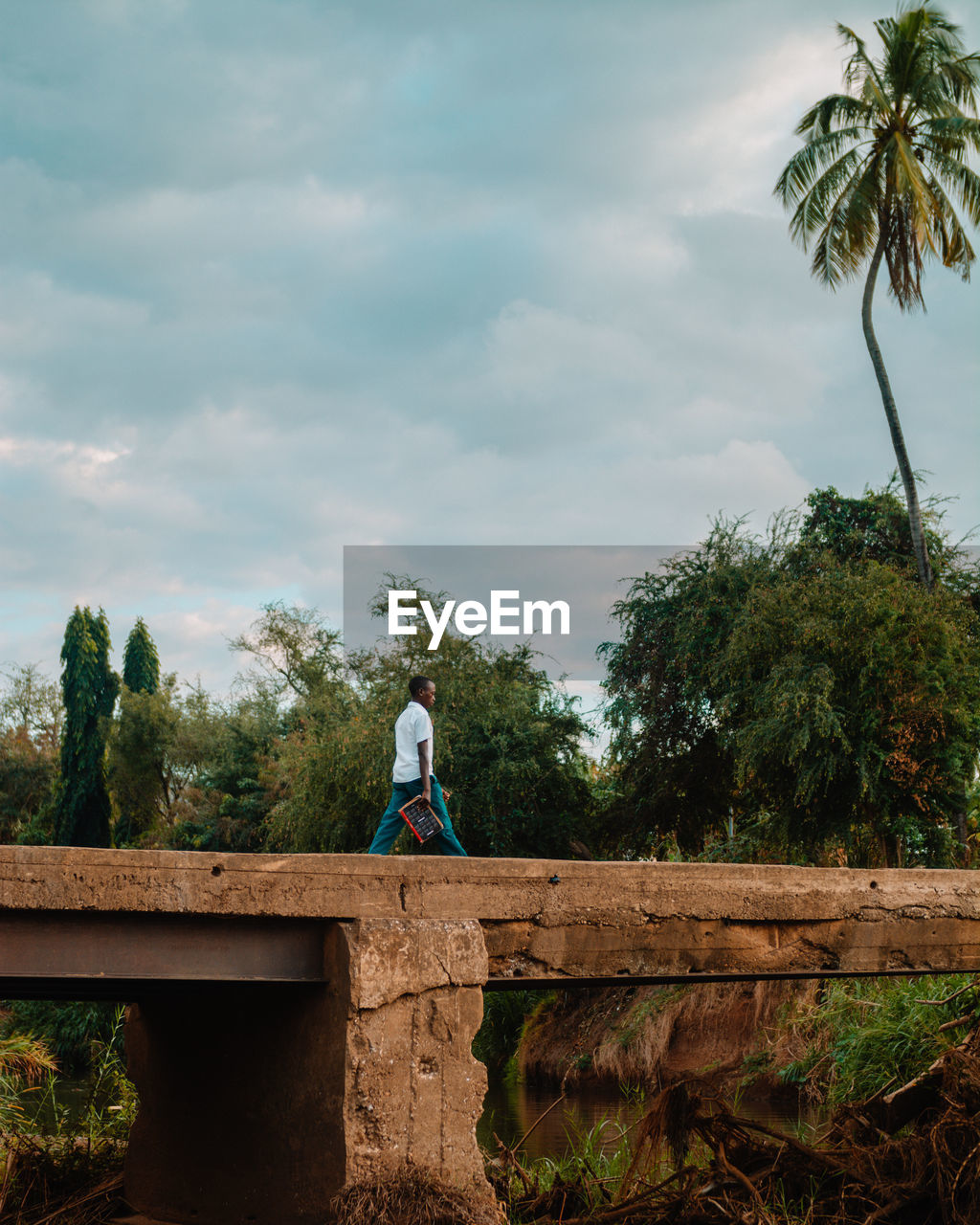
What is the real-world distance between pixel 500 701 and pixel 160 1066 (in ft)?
Answer: 53.2

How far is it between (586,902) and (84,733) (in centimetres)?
3340

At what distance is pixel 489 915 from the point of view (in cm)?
680

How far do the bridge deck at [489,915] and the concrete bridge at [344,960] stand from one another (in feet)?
0.04

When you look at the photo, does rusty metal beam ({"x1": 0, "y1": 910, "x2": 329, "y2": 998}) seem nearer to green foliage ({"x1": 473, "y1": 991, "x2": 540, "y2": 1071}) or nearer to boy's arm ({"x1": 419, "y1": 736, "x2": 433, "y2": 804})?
boy's arm ({"x1": 419, "y1": 736, "x2": 433, "y2": 804})

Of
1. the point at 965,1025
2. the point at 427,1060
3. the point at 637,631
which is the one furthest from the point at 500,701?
the point at 427,1060

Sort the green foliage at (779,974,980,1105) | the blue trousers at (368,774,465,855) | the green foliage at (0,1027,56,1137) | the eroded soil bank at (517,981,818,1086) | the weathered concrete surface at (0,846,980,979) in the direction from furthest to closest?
the eroded soil bank at (517,981,818,1086) < the green foliage at (779,974,980,1105) < the green foliage at (0,1027,56,1137) < the blue trousers at (368,774,465,855) < the weathered concrete surface at (0,846,980,979)

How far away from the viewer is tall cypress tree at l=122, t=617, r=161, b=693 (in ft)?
138

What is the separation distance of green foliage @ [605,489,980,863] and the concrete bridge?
1020cm

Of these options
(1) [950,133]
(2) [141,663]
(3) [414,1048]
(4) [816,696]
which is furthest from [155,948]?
(2) [141,663]

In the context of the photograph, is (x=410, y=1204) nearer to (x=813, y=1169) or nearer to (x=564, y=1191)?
(x=564, y=1191)

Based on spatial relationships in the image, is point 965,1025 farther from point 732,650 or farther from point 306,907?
point 732,650

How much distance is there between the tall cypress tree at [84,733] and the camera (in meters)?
37.2

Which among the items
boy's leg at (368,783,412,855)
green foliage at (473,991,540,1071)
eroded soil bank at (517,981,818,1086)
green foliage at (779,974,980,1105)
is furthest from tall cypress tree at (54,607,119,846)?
boy's leg at (368,783,412,855)

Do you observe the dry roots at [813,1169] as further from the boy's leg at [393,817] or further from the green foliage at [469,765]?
the green foliage at [469,765]
